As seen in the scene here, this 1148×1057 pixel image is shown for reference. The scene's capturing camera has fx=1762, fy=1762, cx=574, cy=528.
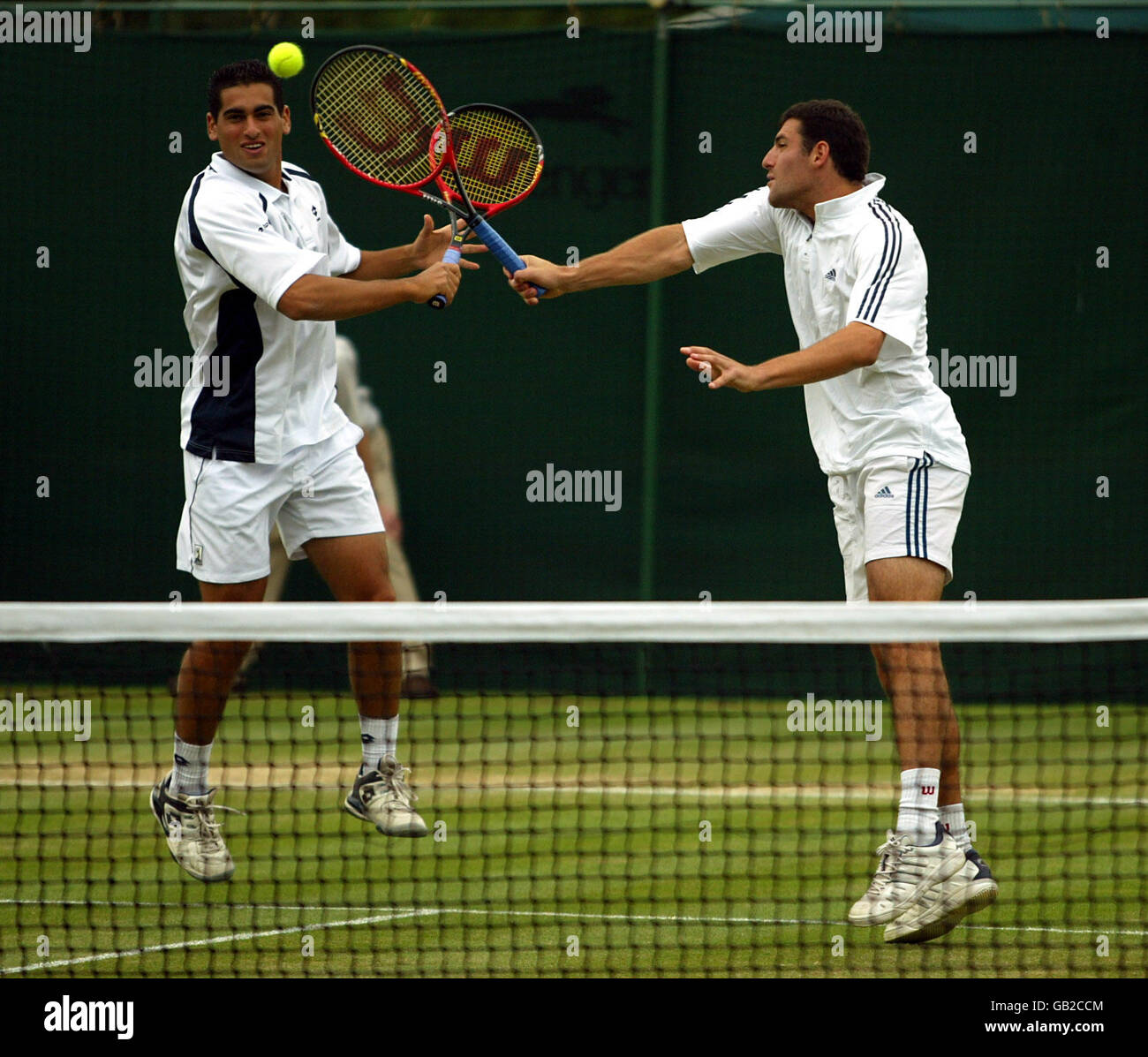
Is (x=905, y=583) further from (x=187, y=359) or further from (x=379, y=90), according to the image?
(x=187, y=359)

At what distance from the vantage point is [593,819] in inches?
229

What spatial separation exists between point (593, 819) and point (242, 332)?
2007 millimetres

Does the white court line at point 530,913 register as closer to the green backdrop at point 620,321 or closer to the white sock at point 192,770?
the white sock at point 192,770

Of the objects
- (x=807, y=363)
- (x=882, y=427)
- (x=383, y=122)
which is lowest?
(x=882, y=427)

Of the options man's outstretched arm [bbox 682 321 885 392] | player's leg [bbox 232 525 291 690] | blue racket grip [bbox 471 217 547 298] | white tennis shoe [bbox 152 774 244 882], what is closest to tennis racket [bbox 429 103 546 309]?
blue racket grip [bbox 471 217 547 298]

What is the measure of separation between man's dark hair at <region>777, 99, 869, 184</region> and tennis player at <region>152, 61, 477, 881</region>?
1.02 m

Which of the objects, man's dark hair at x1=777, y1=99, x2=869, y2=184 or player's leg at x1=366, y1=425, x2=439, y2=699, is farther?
player's leg at x1=366, y1=425, x2=439, y2=699

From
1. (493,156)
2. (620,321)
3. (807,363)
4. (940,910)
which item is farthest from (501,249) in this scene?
(620,321)

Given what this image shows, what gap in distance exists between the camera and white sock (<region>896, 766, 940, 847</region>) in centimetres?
432

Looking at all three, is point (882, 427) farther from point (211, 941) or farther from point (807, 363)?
point (211, 941)

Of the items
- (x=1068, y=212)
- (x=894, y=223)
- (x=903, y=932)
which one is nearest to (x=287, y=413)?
(x=894, y=223)

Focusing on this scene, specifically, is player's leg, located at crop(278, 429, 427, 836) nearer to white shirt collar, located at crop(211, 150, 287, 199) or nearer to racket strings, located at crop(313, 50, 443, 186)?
white shirt collar, located at crop(211, 150, 287, 199)

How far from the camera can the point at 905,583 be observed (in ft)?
14.7

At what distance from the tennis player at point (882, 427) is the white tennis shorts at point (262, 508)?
78 cm
